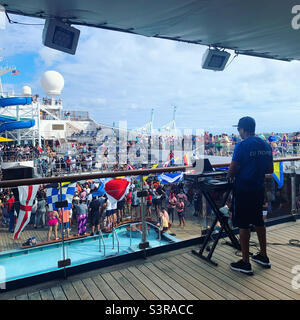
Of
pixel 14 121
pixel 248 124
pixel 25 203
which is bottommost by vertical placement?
pixel 25 203

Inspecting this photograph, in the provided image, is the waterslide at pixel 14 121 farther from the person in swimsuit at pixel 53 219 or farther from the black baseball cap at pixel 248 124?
the black baseball cap at pixel 248 124

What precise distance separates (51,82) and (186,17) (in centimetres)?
3711

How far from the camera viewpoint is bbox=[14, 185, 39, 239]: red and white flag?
7.88 ft

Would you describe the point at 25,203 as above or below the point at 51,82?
below

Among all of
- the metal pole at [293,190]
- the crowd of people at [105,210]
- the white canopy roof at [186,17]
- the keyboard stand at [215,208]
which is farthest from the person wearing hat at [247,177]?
the metal pole at [293,190]

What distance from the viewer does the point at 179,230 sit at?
318 centimetres

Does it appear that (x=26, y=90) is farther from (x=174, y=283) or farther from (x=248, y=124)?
(x=174, y=283)

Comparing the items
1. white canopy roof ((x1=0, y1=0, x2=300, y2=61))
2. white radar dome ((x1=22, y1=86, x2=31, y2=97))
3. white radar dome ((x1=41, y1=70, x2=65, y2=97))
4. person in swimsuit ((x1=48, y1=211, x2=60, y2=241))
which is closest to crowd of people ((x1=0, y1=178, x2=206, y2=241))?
person in swimsuit ((x1=48, y1=211, x2=60, y2=241))

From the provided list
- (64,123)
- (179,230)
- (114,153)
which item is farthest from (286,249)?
(64,123)

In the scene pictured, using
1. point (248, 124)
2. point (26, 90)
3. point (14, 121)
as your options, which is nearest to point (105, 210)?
point (248, 124)

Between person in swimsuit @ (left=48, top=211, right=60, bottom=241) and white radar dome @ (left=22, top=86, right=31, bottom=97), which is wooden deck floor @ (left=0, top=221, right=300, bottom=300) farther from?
white radar dome @ (left=22, top=86, right=31, bottom=97)

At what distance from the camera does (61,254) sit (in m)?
2.48
